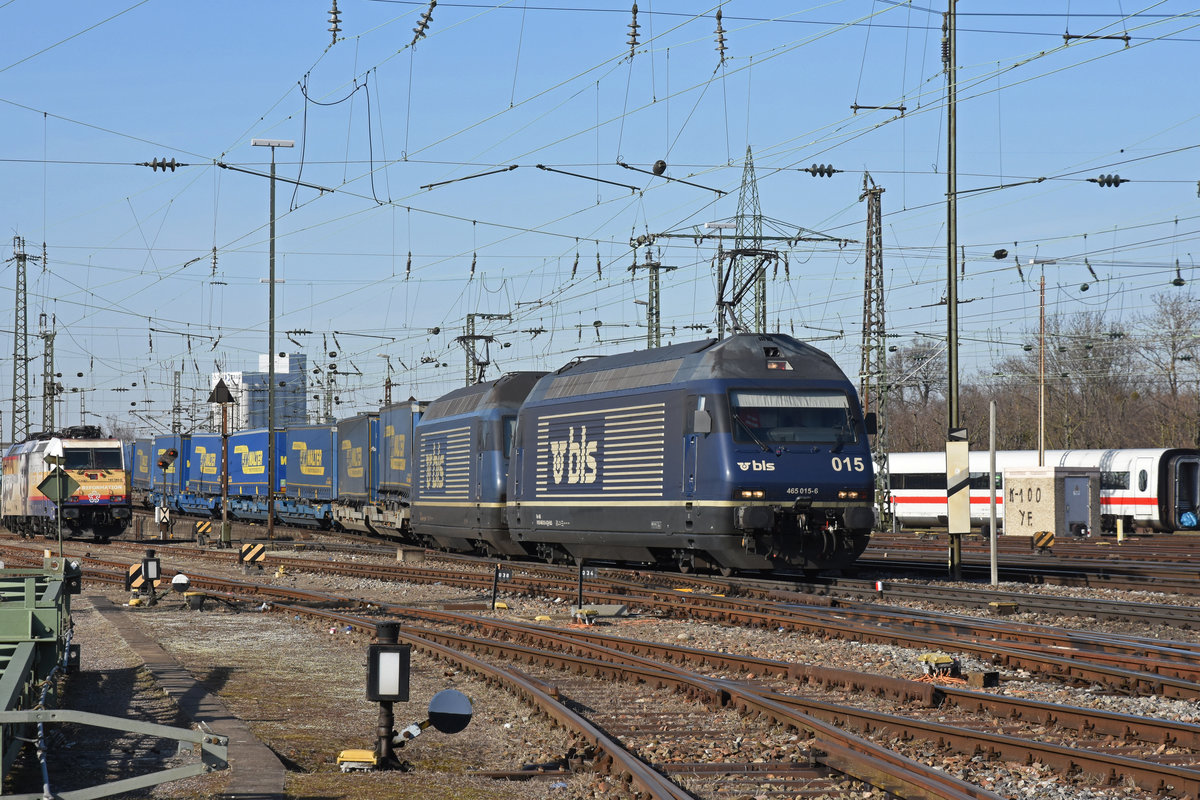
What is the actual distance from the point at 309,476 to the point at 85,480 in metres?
8.28

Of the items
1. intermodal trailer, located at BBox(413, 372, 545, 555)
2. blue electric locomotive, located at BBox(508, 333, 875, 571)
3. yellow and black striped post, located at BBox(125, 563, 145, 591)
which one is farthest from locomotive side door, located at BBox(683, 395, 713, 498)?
yellow and black striped post, located at BBox(125, 563, 145, 591)

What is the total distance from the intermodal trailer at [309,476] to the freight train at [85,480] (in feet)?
21.5

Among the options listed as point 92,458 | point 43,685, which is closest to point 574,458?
point 43,685

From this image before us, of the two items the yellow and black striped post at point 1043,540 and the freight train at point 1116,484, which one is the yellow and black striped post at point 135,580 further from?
the freight train at point 1116,484

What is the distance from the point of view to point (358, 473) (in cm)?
4066

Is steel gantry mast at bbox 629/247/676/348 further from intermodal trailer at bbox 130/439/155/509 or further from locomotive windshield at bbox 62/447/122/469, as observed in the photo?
intermodal trailer at bbox 130/439/155/509

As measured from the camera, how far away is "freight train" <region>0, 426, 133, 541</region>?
42.4 metres

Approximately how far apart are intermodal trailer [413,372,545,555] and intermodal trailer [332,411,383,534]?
19.1 ft

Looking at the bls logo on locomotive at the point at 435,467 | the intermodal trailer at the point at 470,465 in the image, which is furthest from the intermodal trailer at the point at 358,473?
the bls logo on locomotive at the point at 435,467

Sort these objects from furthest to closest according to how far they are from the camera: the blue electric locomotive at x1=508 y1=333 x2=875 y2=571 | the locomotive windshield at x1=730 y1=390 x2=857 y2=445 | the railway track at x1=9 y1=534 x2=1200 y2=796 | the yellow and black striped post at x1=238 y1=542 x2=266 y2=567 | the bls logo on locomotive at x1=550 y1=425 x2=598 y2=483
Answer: the yellow and black striped post at x1=238 y1=542 x2=266 y2=567, the bls logo on locomotive at x1=550 y1=425 x2=598 y2=483, the locomotive windshield at x1=730 y1=390 x2=857 y2=445, the blue electric locomotive at x1=508 y1=333 x2=875 y2=571, the railway track at x1=9 y1=534 x2=1200 y2=796

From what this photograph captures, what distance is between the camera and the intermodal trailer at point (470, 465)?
27766 millimetres

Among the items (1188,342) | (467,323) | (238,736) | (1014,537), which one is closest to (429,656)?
(238,736)

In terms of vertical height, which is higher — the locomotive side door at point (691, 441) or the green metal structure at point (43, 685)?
the locomotive side door at point (691, 441)

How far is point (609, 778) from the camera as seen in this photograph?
27.2ft
